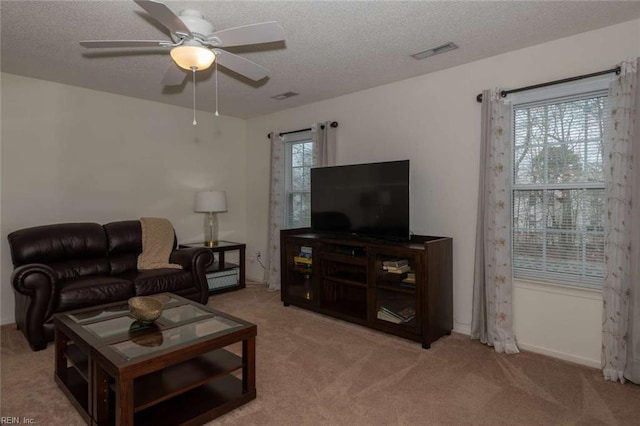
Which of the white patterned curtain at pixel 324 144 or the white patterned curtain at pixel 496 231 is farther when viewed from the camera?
the white patterned curtain at pixel 324 144

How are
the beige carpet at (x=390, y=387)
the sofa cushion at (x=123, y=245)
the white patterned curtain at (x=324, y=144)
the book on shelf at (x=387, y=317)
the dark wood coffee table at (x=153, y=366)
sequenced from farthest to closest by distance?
the white patterned curtain at (x=324, y=144) → the sofa cushion at (x=123, y=245) → the book on shelf at (x=387, y=317) → the beige carpet at (x=390, y=387) → the dark wood coffee table at (x=153, y=366)

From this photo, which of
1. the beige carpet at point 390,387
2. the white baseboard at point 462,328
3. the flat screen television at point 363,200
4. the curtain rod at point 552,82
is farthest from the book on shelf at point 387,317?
the curtain rod at point 552,82

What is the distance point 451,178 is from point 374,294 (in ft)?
4.30

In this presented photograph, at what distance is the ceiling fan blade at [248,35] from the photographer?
2020 mm

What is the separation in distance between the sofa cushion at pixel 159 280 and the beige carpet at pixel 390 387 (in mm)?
865

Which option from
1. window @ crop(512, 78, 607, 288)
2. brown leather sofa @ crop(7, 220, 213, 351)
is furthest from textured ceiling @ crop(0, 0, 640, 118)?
brown leather sofa @ crop(7, 220, 213, 351)

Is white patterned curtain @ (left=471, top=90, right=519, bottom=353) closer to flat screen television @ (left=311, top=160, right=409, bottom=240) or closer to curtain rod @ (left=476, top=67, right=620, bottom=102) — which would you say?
curtain rod @ (left=476, top=67, right=620, bottom=102)

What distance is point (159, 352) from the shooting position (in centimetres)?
192

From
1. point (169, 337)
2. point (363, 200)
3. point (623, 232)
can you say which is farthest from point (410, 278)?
point (169, 337)

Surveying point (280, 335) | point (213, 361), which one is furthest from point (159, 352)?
point (280, 335)

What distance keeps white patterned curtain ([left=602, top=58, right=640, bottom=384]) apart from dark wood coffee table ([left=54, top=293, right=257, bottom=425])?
8.09 feet

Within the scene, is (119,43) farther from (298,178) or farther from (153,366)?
(298,178)

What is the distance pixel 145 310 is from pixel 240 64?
5.79 ft

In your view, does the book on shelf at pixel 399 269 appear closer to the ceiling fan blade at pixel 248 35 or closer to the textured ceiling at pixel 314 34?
the textured ceiling at pixel 314 34
